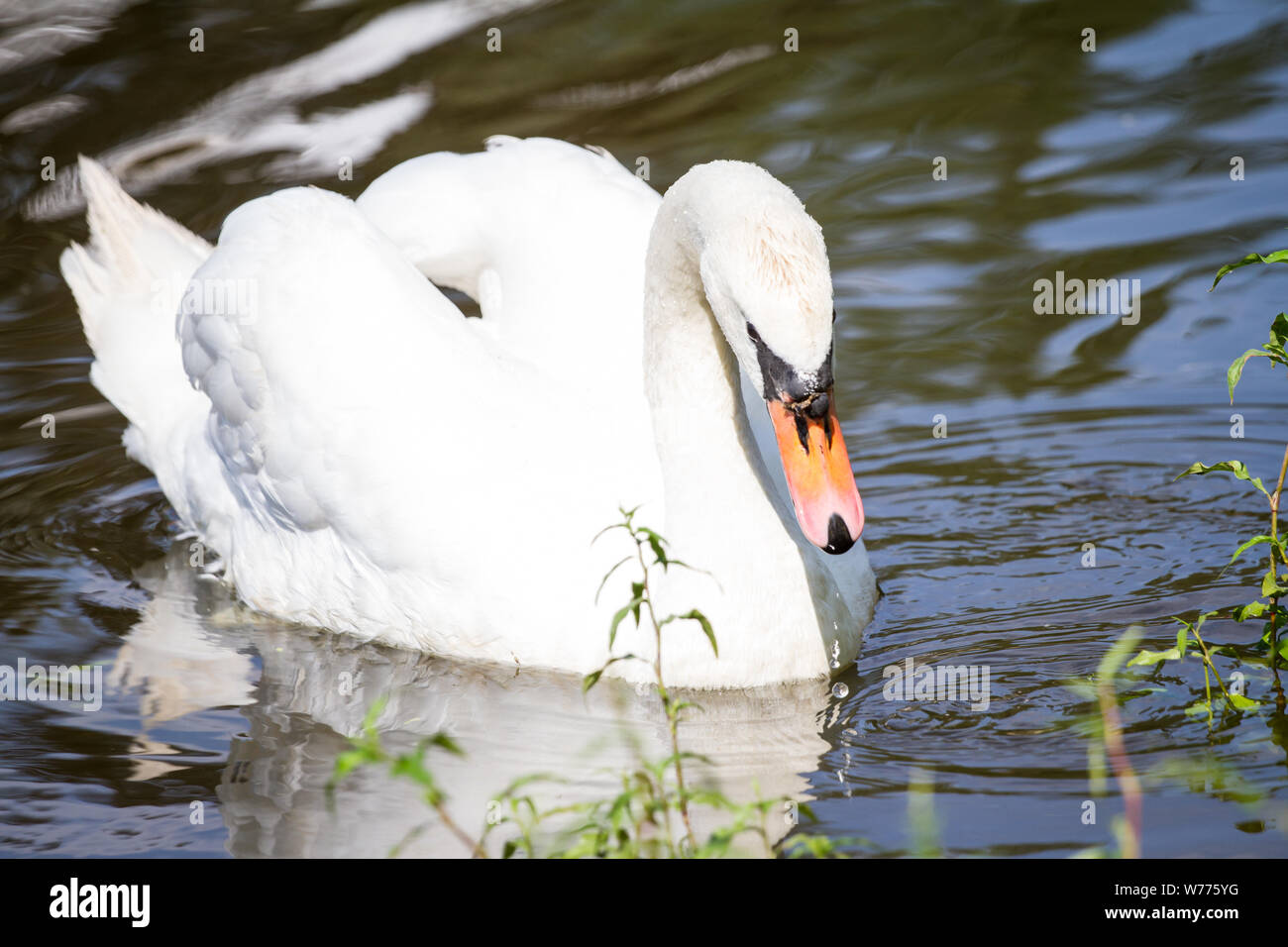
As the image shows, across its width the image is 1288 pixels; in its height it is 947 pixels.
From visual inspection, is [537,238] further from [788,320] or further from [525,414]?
[788,320]

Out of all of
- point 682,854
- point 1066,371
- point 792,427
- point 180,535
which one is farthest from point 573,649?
point 1066,371

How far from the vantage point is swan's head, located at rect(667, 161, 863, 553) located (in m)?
4.66

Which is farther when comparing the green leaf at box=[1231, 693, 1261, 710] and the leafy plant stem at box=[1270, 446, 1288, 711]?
the leafy plant stem at box=[1270, 446, 1288, 711]

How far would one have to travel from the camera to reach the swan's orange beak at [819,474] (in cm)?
481

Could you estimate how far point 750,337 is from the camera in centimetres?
489

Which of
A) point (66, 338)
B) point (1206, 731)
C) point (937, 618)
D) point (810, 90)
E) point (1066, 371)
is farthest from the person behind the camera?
point (810, 90)

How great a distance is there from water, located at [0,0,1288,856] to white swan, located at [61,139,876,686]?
0.80 feet

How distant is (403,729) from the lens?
18.3 ft

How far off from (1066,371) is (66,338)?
16.8 feet

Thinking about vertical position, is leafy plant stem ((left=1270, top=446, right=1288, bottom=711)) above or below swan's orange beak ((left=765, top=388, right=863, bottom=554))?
below

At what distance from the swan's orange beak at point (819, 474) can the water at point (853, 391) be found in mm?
655

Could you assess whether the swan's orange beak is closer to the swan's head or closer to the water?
the swan's head

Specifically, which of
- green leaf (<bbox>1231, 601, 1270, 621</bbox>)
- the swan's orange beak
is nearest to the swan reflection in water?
the swan's orange beak
